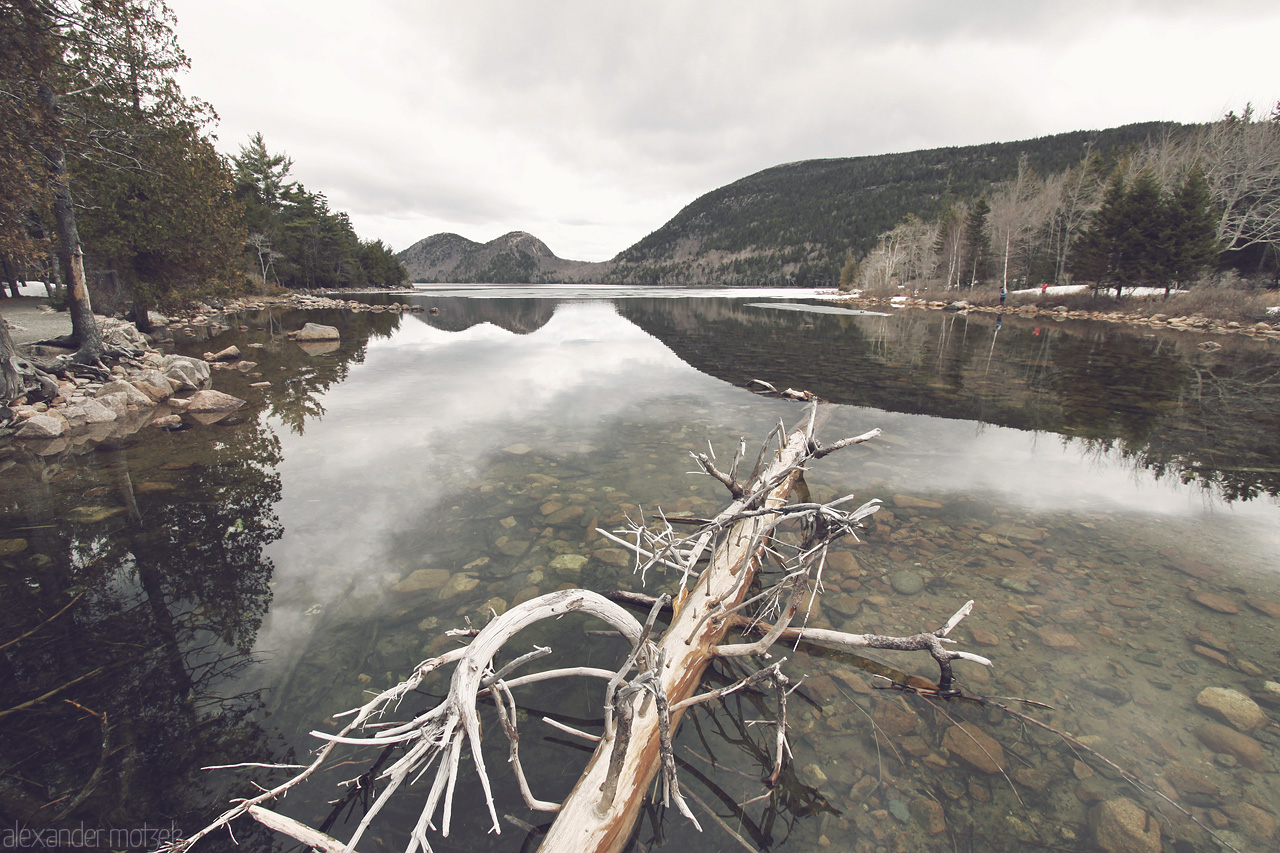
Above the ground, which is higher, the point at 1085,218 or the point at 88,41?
the point at 1085,218

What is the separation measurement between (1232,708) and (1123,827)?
201cm

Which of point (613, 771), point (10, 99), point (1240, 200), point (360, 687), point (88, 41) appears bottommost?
point (360, 687)

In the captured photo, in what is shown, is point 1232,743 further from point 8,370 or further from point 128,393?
point 128,393

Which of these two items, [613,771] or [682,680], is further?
[682,680]

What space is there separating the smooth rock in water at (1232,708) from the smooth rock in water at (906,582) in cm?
219

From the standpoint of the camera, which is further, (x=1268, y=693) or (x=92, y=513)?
(x=92, y=513)

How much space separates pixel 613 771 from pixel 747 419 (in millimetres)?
10295

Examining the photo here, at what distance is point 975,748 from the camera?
141 inches

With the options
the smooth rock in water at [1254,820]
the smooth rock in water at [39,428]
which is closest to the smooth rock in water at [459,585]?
the smooth rock in water at [1254,820]

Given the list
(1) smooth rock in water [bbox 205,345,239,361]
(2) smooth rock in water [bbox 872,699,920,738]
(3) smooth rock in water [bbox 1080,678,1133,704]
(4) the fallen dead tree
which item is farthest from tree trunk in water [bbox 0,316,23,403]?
(3) smooth rock in water [bbox 1080,678,1133,704]

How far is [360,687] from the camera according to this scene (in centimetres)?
403

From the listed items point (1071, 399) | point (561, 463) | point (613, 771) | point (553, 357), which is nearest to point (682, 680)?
point (613, 771)

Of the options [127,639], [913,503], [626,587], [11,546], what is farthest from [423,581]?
[913,503]

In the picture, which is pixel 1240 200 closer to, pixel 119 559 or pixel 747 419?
pixel 747 419
